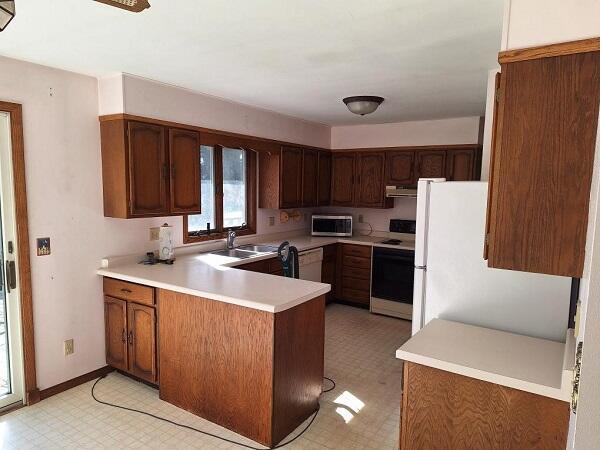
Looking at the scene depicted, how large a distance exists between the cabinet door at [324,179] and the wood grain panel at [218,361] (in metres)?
2.87

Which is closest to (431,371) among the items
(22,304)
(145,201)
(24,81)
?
(145,201)

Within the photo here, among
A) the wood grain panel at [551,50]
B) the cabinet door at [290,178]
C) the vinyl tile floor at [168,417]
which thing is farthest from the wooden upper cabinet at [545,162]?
the cabinet door at [290,178]

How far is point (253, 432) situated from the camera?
2396 millimetres

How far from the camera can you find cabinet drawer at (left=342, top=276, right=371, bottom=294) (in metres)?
4.89

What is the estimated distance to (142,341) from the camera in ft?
9.71

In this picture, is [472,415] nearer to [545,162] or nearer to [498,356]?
[498,356]

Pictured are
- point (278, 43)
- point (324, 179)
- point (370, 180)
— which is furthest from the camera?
point (324, 179)

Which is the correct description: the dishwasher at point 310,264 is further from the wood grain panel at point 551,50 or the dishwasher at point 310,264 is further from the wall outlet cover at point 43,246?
the wood grain panel at point 551,50

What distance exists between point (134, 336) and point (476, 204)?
2.57 meters

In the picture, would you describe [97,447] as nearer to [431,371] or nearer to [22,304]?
[22,304]

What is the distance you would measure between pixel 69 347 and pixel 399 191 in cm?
370

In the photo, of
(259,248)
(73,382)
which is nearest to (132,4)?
(73,382)

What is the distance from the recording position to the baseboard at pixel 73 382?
2846 mm

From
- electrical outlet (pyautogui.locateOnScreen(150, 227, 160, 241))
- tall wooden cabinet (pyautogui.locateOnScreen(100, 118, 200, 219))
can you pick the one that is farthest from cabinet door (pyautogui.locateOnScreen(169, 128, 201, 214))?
electrical outlet (pyautogui.locateOnScreen(150, 227, 160, 241))
